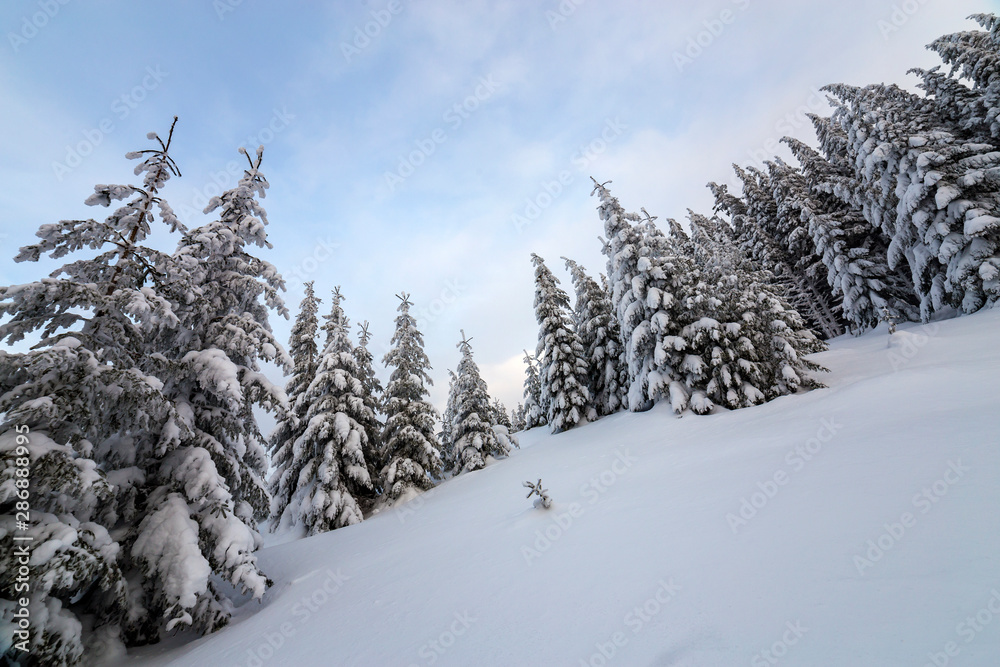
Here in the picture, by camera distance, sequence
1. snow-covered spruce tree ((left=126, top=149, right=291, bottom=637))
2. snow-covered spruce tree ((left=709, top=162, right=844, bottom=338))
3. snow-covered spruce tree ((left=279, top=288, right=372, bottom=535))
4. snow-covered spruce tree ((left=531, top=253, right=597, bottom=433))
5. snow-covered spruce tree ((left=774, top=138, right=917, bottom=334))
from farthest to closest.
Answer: snow-covered spruce tree ((left=709, top=162, right=844, bottom=338)) → snow-covered spruce tree ((left=774, top=138, right=917, bottom=334)) → snow-covered spruce tree ((left=531, top=253, right=597, bottom=433)) → snow-covered spruce tree ((left=279, top=288, right=372, bottom=535)) → snow-covered spruce tree ((left=126, top=149, right=291, bottom=637))

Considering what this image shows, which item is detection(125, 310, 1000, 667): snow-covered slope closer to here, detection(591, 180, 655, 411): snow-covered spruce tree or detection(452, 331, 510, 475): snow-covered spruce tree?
detection(591, 180, 655, 411): snow-covered spruce tree

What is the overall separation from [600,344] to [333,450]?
16.3 meters

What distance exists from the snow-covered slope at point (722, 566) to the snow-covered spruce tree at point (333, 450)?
4.27 meters

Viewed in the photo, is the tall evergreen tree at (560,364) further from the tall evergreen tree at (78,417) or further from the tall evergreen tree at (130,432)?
the tall evergreen tree at (78,417)

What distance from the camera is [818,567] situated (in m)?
3.59

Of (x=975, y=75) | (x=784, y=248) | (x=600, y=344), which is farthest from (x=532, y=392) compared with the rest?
(x=975, y=75)

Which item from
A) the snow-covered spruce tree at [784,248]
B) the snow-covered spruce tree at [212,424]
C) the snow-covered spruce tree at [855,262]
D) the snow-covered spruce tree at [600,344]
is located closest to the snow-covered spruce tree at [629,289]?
the snow-covered spruce tree at [600,344]

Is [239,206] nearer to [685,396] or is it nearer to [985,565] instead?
[985,565]

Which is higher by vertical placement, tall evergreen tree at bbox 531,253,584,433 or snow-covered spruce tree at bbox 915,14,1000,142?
snow-covered spruce tree at bbox 915,14,1000,142

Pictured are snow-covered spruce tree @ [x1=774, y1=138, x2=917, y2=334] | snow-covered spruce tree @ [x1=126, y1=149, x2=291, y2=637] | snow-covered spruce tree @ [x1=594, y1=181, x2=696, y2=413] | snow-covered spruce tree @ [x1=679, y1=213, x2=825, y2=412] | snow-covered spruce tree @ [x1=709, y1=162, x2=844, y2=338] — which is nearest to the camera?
snow-covered spruce tree @ [x1=126, y1=149, x2=291, y2=637]

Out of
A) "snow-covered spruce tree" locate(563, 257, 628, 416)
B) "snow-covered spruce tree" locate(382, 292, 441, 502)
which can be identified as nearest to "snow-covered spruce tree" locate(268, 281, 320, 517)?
"snow-covered spruce tree" locate(382, 292, 441, 502)

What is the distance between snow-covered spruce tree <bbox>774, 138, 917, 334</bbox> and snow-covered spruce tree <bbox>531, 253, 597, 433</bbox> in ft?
67.2

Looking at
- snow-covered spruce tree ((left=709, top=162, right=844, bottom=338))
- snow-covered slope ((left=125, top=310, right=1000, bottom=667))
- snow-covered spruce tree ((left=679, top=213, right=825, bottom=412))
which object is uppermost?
snow-covered spruce tree ((left=709, top=162, right=844, bottom=338))

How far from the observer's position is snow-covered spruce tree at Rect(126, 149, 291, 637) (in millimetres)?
6441
